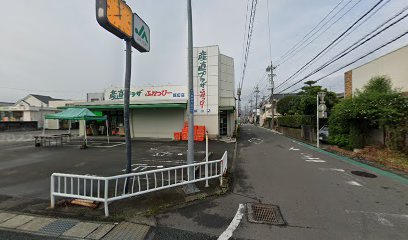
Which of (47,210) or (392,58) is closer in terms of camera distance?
(47,210)

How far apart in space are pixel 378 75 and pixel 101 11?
16498 mm

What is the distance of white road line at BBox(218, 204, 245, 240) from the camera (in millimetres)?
3250

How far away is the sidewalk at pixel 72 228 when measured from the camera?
3227mm

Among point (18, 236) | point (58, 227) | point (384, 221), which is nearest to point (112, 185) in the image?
point (58, 227)

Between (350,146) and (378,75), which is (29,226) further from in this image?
(378,75)

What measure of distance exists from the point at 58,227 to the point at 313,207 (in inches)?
203

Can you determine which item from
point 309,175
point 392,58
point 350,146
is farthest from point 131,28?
point 392,58

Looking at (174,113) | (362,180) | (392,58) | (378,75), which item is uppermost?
(392,58)

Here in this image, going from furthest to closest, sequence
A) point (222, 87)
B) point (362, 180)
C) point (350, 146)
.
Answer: point (222, 87)
point (350, 146)
point (362, 180)

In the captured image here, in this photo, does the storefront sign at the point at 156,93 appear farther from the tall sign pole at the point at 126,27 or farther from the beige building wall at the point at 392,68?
the beige building wall at the point at 392,68

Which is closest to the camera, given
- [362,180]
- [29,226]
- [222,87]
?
[29,226]

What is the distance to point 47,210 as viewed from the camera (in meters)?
4.07

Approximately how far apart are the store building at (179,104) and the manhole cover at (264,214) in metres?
13.0

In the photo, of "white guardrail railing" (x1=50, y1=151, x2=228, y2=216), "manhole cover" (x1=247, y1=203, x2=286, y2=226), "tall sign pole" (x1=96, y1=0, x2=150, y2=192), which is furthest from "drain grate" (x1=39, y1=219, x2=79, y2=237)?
"manhole cover" (x1=247, y1=203, x2=286, y2=226)
